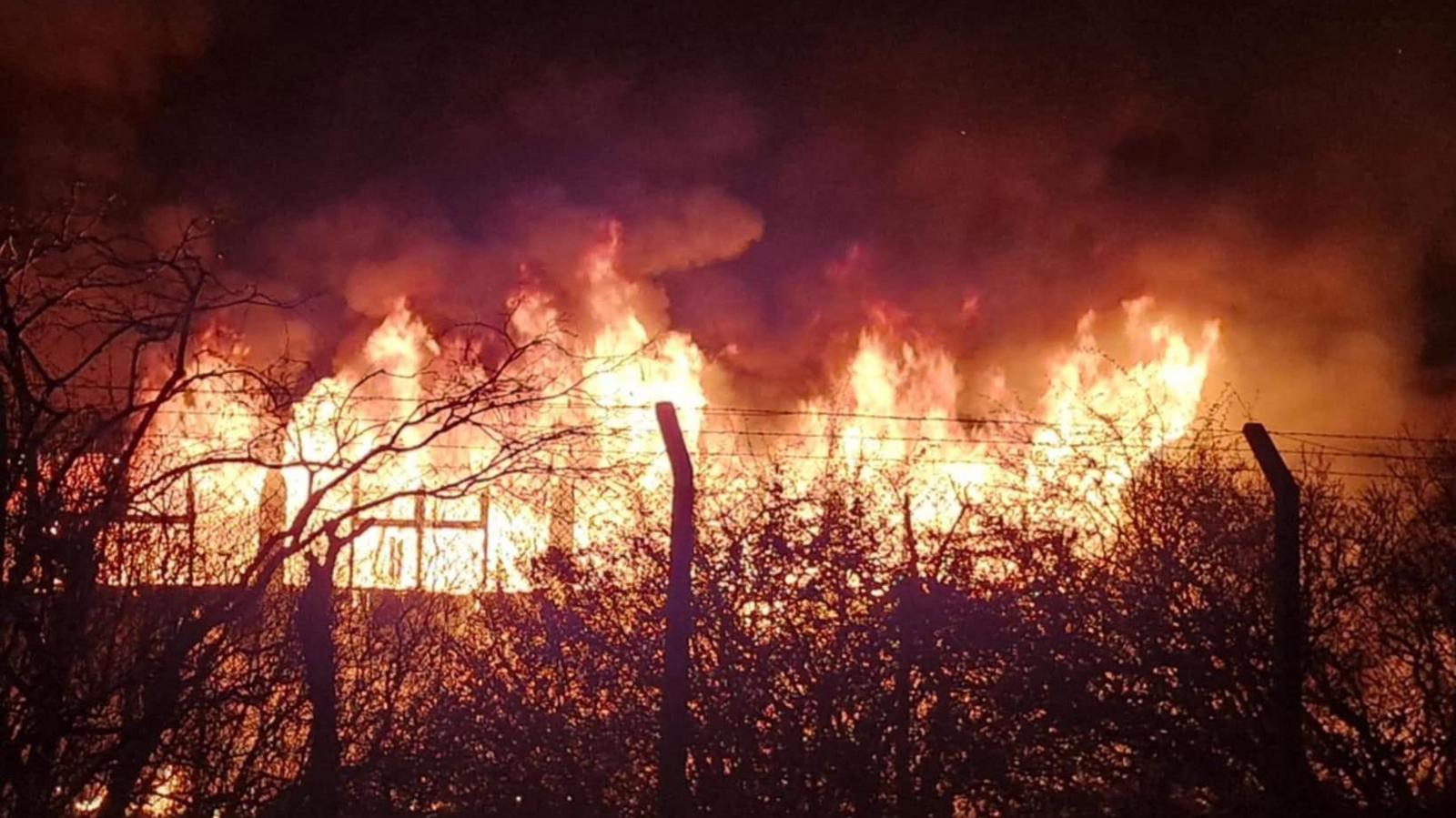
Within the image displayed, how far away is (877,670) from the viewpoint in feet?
27.2

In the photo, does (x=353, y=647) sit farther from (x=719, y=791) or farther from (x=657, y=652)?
(x=719, y=791)

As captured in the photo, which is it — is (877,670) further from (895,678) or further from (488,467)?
(488,467)

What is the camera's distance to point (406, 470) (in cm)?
1115

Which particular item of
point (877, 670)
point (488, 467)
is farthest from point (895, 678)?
point (488, 467)

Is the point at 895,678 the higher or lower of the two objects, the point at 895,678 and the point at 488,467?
the lower

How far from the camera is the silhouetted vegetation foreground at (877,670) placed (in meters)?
7.95

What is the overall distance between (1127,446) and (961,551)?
168cm

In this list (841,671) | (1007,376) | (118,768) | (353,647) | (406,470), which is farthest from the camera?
(1007,376)

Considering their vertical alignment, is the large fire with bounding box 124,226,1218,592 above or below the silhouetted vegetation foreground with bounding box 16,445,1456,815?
above

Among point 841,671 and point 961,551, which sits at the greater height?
point 961,551

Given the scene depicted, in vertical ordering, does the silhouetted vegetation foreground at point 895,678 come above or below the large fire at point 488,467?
below

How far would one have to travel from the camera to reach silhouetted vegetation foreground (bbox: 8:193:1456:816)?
7.95 m

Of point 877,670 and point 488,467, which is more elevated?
point 488,467

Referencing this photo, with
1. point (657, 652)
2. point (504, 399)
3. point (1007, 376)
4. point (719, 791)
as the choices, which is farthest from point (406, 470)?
point (1007, 376)
